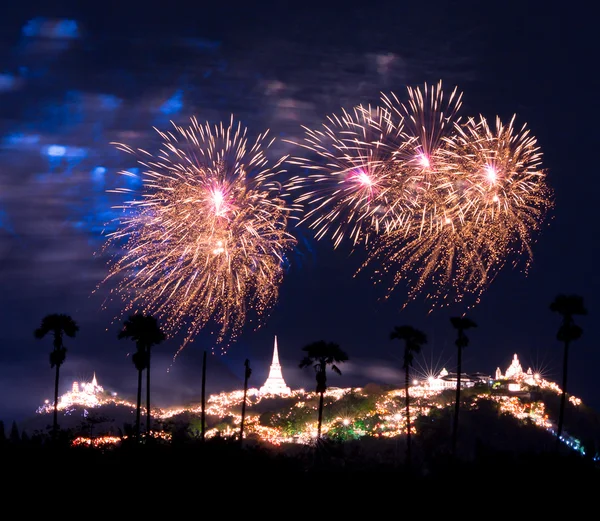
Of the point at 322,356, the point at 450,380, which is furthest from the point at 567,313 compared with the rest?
the point at 450,380

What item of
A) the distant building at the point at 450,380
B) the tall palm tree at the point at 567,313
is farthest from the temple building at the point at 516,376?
the tall palm tree at the point at 567,313

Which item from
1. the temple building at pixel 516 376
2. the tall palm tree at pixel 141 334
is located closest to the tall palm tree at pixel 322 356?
the tall palm tree at pixel 141 334

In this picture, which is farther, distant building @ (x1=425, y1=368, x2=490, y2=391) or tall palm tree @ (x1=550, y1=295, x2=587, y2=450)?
distant building @ (x1=425, y1=368, x2=490, y2=391)

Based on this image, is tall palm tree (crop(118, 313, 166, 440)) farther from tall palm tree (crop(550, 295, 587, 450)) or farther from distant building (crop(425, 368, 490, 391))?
distant building (crop(425, 368, 490, 391))

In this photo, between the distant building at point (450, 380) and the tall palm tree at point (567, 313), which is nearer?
the tall palm tree at point (567, 313)

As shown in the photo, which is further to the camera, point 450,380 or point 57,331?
point 450,380

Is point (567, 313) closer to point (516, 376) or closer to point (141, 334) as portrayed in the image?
point (141, 334)

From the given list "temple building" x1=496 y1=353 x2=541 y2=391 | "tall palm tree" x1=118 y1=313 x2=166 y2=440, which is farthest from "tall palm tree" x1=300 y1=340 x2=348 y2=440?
"temple building" x1=496 y1=353 x2=541 y2=391

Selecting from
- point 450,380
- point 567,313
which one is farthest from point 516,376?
point 567,313

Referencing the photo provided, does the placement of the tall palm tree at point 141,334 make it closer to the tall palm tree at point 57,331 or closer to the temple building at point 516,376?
the tall palm tree at point 57,331

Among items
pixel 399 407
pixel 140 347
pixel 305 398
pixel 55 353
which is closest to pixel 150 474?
pixel 140 347

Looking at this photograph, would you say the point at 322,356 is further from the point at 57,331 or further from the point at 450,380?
the point at 450,380
